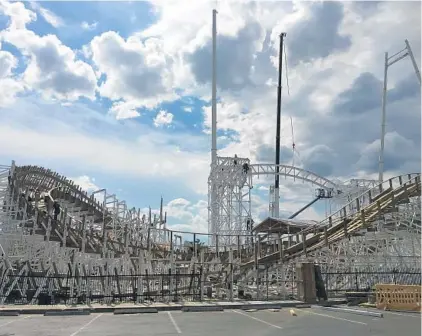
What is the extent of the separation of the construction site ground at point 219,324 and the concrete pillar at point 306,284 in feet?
9.50

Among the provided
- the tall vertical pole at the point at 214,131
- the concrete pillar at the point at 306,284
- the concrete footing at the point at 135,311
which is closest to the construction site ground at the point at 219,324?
the concrete footing at the point at 135,311

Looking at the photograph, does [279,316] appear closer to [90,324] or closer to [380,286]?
[380,286]

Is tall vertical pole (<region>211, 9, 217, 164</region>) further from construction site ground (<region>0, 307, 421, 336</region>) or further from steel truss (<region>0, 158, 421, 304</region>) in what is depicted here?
construction site ground (<region>0, 307, 421, 336</region>)

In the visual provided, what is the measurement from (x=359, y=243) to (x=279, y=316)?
11874 millimetres

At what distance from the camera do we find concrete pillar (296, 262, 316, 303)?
20031 millimetres

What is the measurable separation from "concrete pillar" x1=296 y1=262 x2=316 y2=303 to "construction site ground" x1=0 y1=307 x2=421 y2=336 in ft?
9.50

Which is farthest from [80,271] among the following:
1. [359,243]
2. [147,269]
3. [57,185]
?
[359,243]

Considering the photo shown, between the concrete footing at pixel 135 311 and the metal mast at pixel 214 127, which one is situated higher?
the metal mast at pixel 214 127

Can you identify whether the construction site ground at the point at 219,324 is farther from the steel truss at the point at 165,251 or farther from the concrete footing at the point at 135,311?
the steel truss at the point at 165,251

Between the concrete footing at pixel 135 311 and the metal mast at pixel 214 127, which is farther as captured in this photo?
the metal mast at pixel 214 127

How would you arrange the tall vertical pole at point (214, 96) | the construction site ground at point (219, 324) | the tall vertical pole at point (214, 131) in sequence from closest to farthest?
the construction site ground at point (219, 324), the tall vertical pole at point (214, 131), the tall vertical pole at point (214, 96)

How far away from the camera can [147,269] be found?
98.0ft

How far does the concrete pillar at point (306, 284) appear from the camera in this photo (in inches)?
789

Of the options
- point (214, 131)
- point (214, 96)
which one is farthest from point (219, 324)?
point (214, 96)
